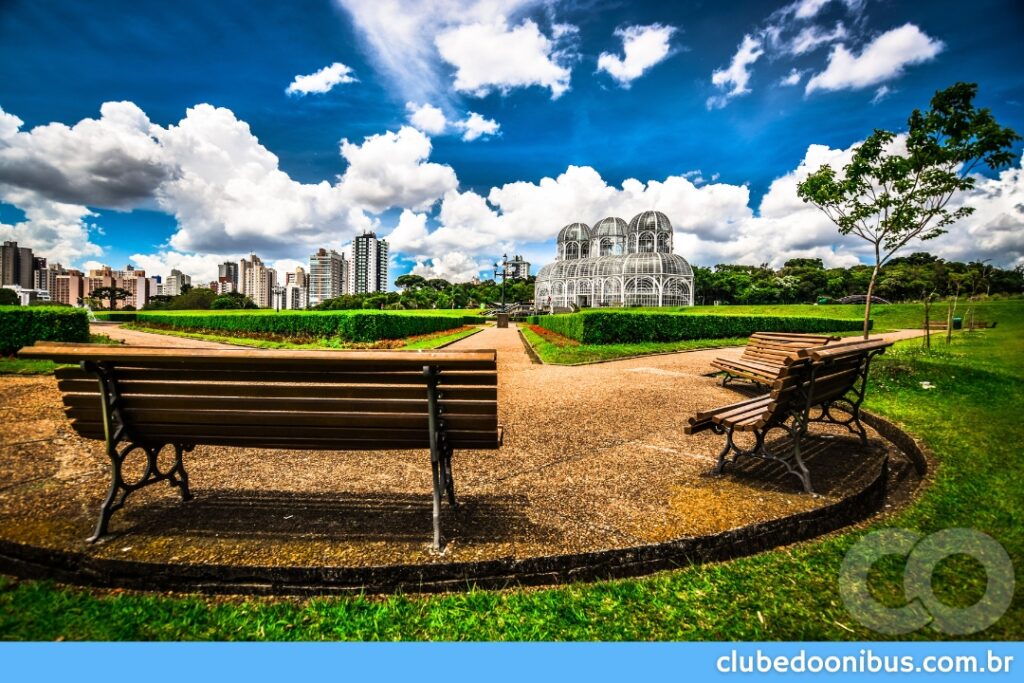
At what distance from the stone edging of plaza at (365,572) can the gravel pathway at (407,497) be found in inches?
2.1

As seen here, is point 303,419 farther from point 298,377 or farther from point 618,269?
point 618,269

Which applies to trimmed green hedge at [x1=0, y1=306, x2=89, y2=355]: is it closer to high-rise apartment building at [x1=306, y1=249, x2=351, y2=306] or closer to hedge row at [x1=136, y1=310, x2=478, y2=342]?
hedge row at [x1=136, y1=310, x2=478, y2=342]

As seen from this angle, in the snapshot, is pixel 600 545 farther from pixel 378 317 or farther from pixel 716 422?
pixel 378 317

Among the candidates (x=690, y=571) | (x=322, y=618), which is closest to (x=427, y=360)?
(x=322, y=618)

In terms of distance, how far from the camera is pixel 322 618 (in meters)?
1.89

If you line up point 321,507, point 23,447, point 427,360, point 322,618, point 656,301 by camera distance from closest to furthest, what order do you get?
point 322,618, point 427,360, point 321,507, point 23,447, point 656,301

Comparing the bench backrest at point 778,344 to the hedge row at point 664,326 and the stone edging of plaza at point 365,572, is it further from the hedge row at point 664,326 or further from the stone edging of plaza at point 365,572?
the hedge row at point 664,326

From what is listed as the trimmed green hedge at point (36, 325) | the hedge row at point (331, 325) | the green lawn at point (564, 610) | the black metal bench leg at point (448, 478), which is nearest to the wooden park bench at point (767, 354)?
the green lawn at point (564, 610)

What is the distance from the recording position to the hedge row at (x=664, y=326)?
51.5 ft

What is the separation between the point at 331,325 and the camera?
17.7m

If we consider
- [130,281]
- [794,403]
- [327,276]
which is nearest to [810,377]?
[794,403]

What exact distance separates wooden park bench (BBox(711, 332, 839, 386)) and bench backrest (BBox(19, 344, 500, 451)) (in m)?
4.68

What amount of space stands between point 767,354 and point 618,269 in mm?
45208

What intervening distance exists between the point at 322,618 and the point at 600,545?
134 centimetres
